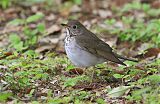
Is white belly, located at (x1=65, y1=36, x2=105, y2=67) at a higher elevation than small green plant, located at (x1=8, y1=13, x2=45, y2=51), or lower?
lower

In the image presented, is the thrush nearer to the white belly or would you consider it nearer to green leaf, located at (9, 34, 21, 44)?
the white belly

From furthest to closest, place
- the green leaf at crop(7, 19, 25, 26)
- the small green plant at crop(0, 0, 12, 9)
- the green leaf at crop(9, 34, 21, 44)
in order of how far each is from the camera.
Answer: the small green plant at crop(0, 0, 12, 9) → the green leaf at crop(7, 19, 25, 26) → the green leaf at crop(9, 34, 21, 44)

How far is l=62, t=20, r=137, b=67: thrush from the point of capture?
7456mm

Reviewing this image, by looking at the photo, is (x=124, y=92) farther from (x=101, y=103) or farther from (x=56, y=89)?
(x=56, y=89)

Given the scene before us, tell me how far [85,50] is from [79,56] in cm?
16

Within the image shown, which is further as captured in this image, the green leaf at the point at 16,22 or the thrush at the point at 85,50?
the green leaf at the point at 16,22

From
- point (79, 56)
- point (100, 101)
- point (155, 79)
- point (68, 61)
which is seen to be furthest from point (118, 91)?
point (68, 61)

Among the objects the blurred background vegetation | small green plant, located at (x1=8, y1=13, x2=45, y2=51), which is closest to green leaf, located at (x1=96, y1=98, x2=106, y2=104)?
the blurred background vegetation

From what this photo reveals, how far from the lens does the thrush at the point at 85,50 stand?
746 centimetres

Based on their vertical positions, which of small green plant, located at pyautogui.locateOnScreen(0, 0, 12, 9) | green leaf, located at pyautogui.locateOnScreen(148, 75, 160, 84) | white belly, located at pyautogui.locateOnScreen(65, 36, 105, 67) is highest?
small green plant, located at pyautogui.locateOnScreen(0, 0, 12, 9)

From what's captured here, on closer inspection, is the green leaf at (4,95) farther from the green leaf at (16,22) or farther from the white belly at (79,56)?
the green leaf at (16,22)

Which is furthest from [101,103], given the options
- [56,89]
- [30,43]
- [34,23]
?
[34,23]

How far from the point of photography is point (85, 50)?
7.56m

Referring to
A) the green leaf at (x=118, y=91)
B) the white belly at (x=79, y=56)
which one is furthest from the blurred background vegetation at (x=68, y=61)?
the white belly at (x=79, y=56)
